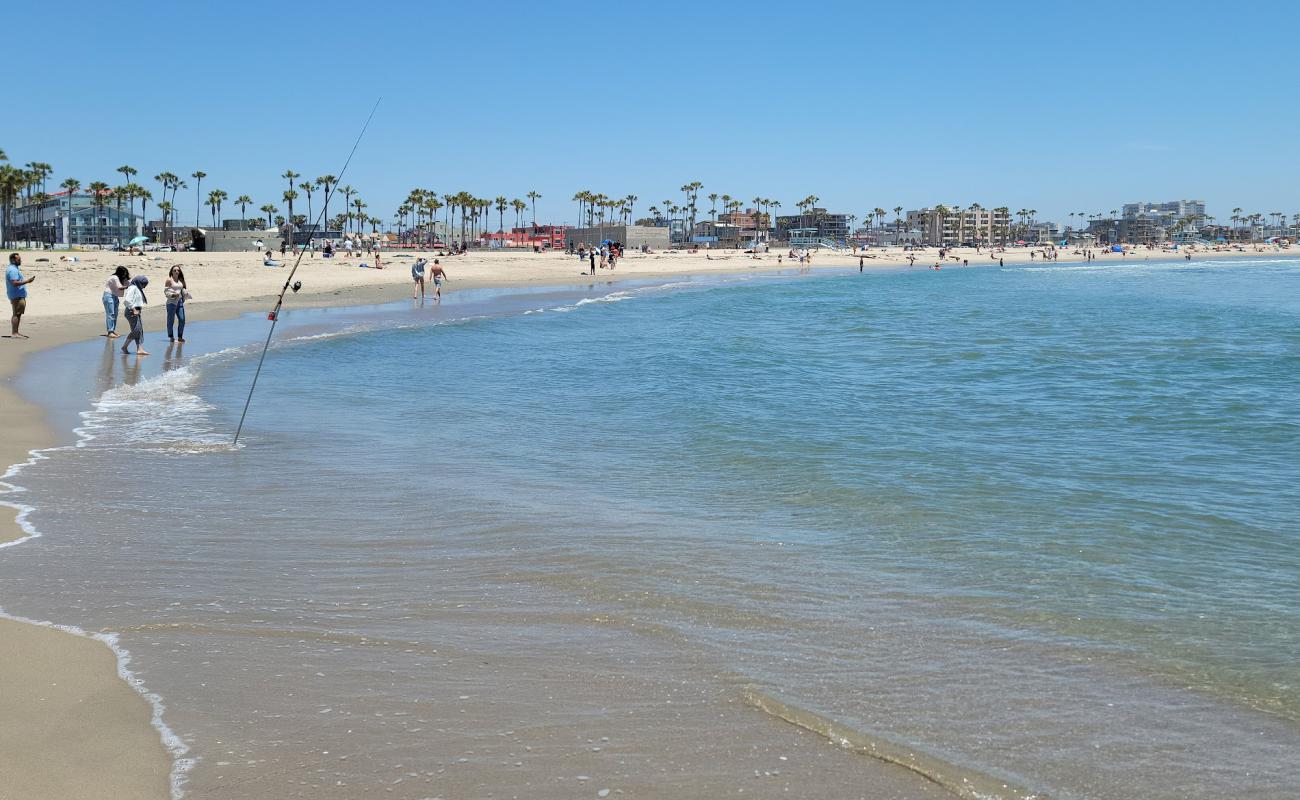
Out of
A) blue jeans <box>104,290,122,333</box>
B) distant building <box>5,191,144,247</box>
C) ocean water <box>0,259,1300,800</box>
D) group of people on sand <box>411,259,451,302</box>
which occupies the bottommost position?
ocean water <box>0,259,1300,800</box>

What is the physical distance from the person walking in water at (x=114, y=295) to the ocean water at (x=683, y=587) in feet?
15.9

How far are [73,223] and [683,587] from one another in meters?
102

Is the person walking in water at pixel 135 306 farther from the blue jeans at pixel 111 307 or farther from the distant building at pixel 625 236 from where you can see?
the distant building at pixel 625 236

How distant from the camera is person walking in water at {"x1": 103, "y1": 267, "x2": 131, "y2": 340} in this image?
18484 mm

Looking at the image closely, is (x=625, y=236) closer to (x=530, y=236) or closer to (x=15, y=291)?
(x=530, y=236)

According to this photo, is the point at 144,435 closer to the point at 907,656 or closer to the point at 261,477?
the point at 261,477

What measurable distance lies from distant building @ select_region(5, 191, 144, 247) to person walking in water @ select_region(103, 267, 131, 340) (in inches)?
3066

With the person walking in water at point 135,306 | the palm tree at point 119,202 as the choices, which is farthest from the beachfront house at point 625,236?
the person walking in water at point 135,306

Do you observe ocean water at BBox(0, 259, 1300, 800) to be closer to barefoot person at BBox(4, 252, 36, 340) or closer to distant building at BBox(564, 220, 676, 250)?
barefoot person at BBox(4, 252, 36, 340)

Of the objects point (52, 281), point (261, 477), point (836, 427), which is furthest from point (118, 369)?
point (52, 281)

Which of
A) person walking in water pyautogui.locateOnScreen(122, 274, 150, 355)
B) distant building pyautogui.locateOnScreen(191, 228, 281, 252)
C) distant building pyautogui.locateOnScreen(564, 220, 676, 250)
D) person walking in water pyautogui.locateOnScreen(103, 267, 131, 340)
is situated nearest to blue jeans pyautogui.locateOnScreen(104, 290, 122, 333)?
person walking in water pyautogui.locateOnScreen(103, 267, 131, 340)

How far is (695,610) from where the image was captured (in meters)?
5.41

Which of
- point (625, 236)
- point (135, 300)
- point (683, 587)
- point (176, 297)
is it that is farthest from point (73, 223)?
point (683, 587)

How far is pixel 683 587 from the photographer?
19.0 ft
